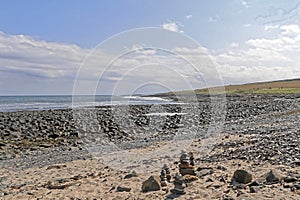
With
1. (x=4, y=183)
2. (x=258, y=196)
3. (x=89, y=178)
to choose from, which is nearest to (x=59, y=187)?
(x=89, y=178)

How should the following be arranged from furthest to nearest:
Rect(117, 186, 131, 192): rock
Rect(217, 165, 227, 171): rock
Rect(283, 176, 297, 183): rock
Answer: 1. Rect(217, 165, 227, 171): rock
2. Rect(117, 186, 131, 192): rock
3. Rect(283, 176, 297, 183): rock

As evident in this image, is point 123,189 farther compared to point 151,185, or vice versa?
point 123,189

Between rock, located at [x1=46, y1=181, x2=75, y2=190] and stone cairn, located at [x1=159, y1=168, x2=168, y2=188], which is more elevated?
stone cairn, located at [x1=159, y1=168, x2=168, y2=188]

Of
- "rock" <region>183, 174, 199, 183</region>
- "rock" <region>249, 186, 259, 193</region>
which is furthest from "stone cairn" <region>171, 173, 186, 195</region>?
"rock" <region>249, 186, 259, 193</region>

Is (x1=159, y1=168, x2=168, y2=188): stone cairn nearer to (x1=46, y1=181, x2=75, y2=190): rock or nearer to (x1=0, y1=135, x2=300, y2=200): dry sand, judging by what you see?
(x1=0, y1=135, x2=300, y2=200): dry sand

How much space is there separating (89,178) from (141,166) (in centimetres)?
188

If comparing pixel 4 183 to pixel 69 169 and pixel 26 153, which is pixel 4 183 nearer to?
pixel 69 169

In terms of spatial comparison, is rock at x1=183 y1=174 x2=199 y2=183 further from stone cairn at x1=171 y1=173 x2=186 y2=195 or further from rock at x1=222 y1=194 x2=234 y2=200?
rock at x1=222 y1=194 x2=234 y2=200

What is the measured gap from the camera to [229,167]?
9.27 metres

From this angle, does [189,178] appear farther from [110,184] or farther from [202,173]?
[110,184]

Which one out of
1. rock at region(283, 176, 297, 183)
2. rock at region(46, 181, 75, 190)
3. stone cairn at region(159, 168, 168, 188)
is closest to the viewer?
rock at region(283, 176, 297, 183)

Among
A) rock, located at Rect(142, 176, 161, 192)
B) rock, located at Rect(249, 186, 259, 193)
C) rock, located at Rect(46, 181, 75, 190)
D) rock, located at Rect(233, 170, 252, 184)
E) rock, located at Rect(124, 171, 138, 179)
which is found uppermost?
rock, located at Rect(233, 170, 252, 184)

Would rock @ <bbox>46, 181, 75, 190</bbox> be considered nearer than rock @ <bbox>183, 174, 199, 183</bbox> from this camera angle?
No

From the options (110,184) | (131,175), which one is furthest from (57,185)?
(131,175)
